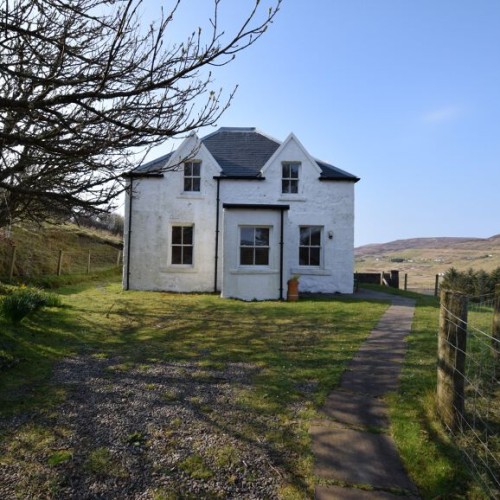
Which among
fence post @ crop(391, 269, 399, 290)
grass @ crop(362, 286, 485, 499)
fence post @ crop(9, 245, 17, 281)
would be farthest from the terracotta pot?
fence post @ crop(9, 245, 17, 281)

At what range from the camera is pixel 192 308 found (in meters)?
11.6

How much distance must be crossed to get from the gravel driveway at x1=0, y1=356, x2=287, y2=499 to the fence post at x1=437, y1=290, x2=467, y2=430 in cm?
174

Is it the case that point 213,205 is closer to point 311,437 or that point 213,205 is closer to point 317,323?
point 317,323

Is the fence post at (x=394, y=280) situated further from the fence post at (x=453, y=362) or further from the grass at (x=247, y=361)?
the fence post at (x=453, y=362)

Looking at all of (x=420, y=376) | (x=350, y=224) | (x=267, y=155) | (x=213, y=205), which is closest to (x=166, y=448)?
(x=420, y=376)

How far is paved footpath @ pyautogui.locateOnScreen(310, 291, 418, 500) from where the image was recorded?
9.02ft

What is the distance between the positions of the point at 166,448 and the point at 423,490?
6.79 feet

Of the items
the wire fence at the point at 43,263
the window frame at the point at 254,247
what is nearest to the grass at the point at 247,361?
the window frame at the point at 254,247

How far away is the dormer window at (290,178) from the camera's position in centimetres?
1659

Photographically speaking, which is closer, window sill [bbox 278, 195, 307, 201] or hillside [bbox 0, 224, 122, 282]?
window sill [bbox 278, 195, 307, 201]

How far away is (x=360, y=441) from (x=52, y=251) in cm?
2252

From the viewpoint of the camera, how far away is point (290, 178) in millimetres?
16594

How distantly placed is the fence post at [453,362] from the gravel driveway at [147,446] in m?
1.74

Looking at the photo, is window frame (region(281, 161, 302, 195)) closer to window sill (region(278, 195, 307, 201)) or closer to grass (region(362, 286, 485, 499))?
window sill (region(278, 195, 307, 201))
